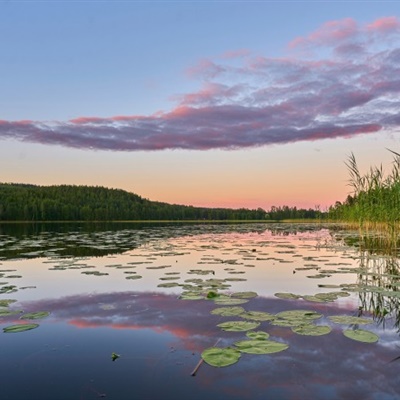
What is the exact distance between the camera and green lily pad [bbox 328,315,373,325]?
5.11m

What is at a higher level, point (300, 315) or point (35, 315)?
point (300, 315)

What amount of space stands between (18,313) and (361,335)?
5309mm

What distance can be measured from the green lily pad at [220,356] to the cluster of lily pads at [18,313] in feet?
9.19

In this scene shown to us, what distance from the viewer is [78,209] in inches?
3802

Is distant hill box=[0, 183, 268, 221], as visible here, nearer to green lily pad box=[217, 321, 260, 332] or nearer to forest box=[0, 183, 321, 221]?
forest box=[0, 183, 321, 221]

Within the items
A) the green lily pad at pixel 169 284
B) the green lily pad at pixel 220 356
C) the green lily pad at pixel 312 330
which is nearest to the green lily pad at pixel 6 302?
the green lily pad at pixel 169 284

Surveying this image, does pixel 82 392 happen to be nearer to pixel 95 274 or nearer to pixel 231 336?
pixel 231 336

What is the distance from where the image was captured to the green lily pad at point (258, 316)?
5215 millimetres

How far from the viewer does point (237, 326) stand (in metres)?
4.86

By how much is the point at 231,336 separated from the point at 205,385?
1.36 m

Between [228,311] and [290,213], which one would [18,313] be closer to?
[228,311]

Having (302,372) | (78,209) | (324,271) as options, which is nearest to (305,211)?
(78,209)

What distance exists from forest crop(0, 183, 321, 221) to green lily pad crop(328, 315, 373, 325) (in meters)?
74.4

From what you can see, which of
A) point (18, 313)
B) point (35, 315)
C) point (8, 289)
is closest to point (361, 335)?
point (35, 315)
